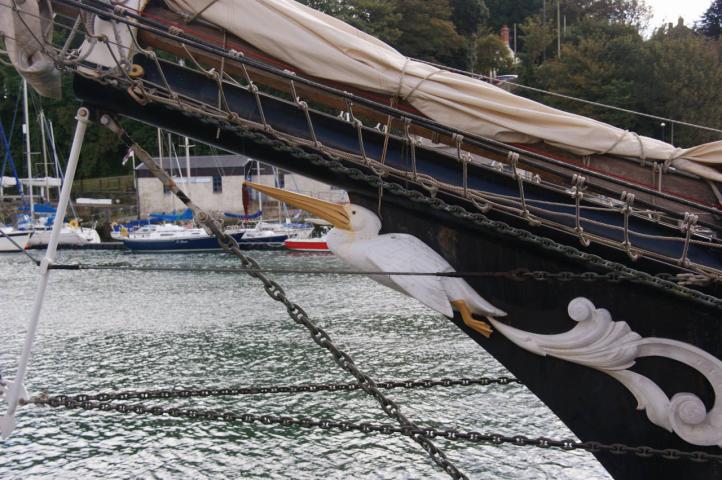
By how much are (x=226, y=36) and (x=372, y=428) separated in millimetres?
1949

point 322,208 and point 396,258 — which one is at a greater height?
point 322,208

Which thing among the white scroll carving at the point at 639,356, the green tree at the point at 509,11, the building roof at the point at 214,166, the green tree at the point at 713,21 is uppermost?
the green tree at the point at 509,11

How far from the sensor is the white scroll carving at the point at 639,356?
10.5 ft

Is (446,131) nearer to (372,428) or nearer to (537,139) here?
(537,139)

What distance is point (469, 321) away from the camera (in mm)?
3402

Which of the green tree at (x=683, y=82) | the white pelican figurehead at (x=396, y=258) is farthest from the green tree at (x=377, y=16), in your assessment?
the white pelican figurehead at (x=396, y=258)

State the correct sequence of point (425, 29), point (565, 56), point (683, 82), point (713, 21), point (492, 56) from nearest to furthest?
1. point (683, 82)
2. point (565, 56)
3. point (425, 29)
4. point (492, 56)
5. point (713, 21)

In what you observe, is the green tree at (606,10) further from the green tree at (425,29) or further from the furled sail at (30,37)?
the furled sail at (30,37)

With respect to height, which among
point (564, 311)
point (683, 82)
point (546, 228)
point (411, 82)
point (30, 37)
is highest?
point (683, 82)

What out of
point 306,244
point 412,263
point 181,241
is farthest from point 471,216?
point 181,241

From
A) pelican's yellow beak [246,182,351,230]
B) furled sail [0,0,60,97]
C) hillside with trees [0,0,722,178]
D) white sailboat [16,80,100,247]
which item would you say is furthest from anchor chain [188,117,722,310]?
white sailboat [16,80,100,247]

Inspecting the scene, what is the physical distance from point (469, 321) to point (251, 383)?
7.37 m

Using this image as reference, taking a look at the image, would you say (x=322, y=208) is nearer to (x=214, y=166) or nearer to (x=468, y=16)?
(x=214, y=166)

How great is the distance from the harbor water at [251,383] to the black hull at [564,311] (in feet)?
13.0
